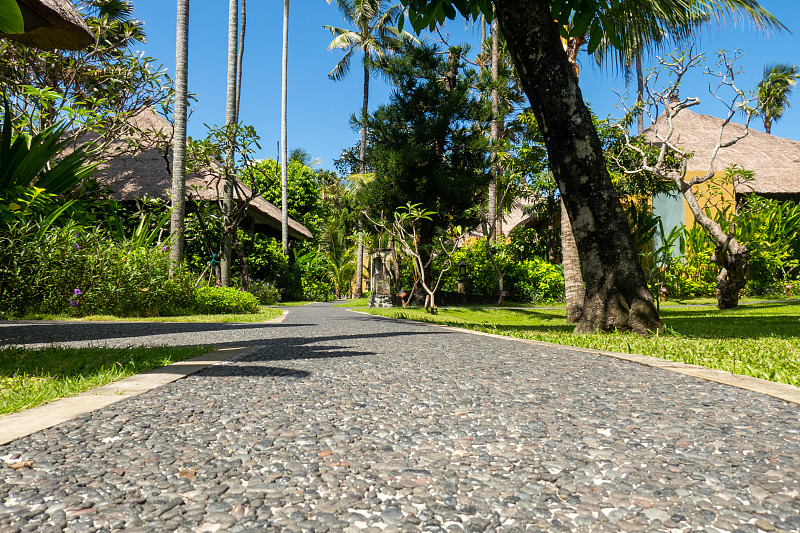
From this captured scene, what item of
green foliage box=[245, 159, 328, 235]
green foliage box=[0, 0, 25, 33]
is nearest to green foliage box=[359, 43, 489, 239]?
green foliage box=[0, 0, 25, 33]

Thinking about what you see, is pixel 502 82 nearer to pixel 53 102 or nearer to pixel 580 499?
pixel 53 102

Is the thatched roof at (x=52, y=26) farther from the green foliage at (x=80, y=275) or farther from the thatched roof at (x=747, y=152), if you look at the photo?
the thatched roof at (x=747, y=152)

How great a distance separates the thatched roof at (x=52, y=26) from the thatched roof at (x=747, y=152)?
17.9 meters

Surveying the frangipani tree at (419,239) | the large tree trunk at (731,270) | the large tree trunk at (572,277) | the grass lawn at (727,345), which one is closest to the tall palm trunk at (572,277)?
the large tree trunk at (572,277)

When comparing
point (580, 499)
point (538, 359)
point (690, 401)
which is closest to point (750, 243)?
point (538, 359)

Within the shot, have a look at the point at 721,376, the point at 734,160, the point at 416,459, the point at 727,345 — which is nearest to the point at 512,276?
the point at 734,160

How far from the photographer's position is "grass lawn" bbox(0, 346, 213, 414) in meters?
2.76

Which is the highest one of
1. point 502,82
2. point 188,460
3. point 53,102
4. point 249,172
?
point 502,82

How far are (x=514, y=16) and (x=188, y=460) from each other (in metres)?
5.71

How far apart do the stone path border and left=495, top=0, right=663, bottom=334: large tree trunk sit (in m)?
4.40

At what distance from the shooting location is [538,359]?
432 centimetres

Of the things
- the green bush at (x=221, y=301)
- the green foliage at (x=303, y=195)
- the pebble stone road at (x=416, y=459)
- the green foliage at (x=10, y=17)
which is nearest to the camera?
the pebble stone road at (x=416, y=459)

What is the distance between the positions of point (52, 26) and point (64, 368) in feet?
11.9

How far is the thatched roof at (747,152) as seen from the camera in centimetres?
1952
